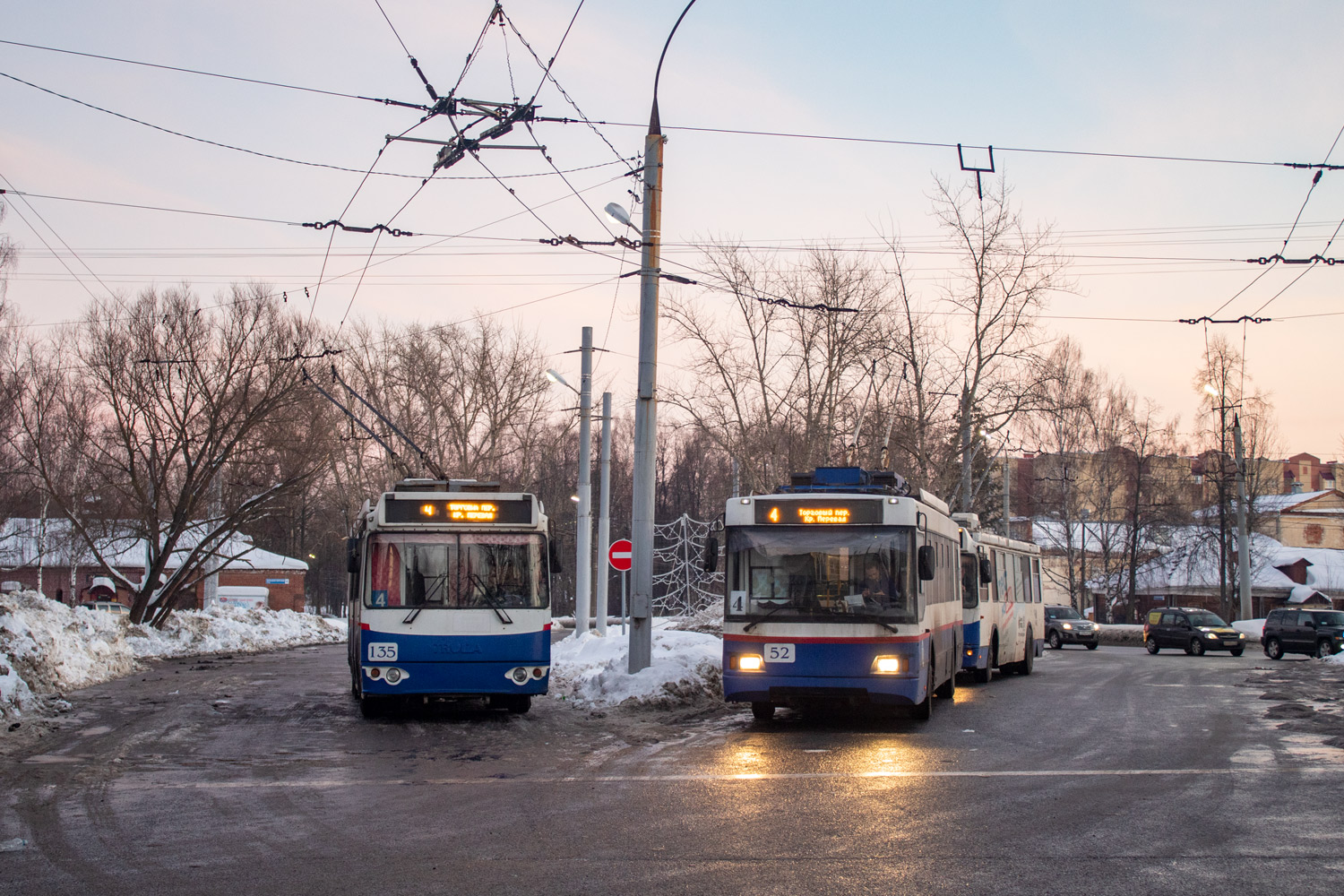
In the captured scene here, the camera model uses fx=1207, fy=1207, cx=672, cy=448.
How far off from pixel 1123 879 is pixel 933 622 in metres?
8.56

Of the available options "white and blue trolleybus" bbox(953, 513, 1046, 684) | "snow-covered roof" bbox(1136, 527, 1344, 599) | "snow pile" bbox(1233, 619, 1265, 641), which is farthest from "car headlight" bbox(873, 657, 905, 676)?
"snow-covered roof" bbox(1136, 527, 1344, 599)

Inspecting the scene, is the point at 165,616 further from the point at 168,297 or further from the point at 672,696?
the point at 672,696

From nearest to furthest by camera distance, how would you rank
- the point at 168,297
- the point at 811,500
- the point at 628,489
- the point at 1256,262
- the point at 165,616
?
the point at 811,500 → the point at 1256,262 → the point at 168,297 → the point at 165,616 → the point at 628,489

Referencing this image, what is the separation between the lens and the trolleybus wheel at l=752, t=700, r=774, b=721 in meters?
14.9

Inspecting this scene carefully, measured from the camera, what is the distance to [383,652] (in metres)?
14.5

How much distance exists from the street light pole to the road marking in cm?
627

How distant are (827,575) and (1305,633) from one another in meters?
26.0

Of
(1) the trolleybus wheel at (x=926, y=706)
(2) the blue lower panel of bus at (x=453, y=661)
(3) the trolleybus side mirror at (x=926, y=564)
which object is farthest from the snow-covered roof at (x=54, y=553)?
(3) the trolleybus side mirror at (x=926, y=564)

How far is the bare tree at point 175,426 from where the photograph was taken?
1224 inches

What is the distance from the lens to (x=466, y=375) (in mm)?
53000

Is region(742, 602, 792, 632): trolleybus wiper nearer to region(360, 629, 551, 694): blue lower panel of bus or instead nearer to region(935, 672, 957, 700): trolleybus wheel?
Result: region(360, 629, 551, 694): blue lower panel of bus

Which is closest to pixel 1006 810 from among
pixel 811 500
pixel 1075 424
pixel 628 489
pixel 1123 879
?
pixel 1123 879

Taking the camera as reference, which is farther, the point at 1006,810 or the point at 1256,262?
the point at 1256,262

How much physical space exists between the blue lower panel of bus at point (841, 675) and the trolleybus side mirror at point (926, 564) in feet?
2.51
